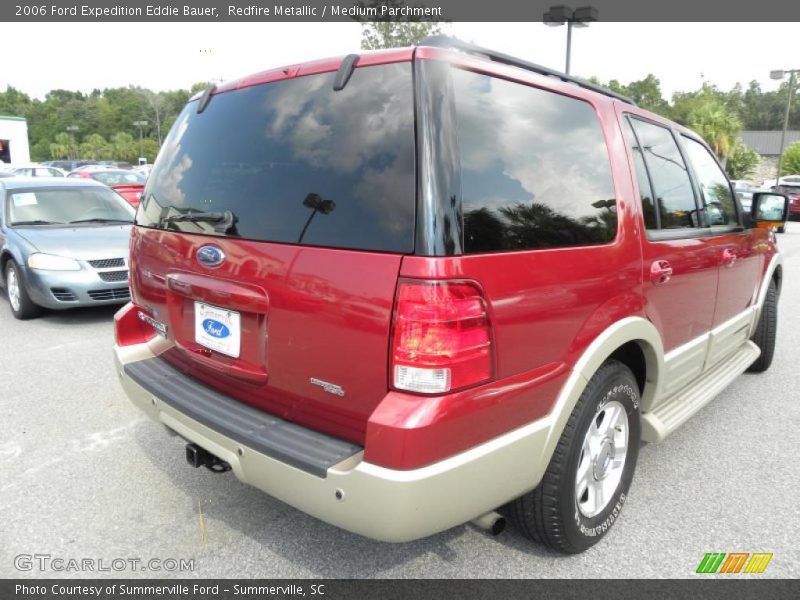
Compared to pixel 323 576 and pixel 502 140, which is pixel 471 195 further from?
pixel 323 576

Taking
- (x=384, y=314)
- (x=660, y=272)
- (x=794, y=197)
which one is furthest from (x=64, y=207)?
(x=794, y=197)

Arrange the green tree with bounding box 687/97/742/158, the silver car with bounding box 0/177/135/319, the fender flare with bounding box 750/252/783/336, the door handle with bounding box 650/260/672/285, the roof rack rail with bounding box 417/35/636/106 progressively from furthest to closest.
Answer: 1. the green tree with bounding box 687/97/742/158
2. the silver car with bounding box 0/177/135/319
3. the fender flare with bounding box 750/252/783/336
4. the door handle with bounding box 650/260/672/285
5. the roof rack rail with bounding box 417/35/636/106

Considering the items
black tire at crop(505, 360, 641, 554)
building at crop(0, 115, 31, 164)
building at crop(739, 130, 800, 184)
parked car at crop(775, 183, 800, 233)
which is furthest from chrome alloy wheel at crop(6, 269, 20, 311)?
building at crop(739, 130, 800, 184)

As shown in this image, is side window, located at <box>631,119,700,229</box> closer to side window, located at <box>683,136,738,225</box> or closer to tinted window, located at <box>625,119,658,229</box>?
tinted window, located at <box>625,119,658,229</box>

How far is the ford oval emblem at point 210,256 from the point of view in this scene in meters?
2.25

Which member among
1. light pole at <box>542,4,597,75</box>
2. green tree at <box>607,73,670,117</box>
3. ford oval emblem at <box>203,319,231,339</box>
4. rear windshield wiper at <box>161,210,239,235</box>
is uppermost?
green tree at <box>607,73,670,117</box>

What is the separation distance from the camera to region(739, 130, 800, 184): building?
60.4 m

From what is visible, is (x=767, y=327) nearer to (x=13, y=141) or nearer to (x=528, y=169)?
(x=528, y=169)

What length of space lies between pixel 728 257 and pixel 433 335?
2553 millimetres

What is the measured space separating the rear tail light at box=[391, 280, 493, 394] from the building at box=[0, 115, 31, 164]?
4731 cm

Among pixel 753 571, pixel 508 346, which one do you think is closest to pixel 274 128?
pixel 508 346

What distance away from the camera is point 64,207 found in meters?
7.02

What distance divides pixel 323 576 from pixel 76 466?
171cm

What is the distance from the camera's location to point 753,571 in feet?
7.87
